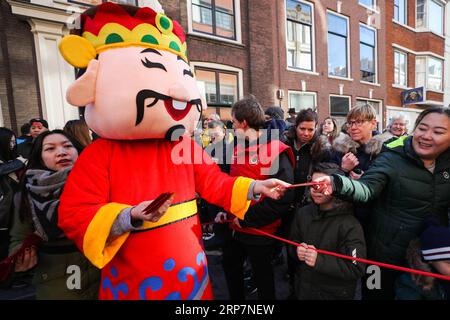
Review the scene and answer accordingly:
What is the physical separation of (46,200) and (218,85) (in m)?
7.39

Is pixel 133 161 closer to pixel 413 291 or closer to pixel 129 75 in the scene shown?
pixel 129 75

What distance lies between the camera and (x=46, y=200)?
1.54 metres

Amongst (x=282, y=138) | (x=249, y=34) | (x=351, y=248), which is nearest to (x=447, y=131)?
(x=351, y=248)

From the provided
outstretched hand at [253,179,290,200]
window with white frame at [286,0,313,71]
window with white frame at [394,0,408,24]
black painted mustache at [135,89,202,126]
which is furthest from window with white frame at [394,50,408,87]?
black painted mustache at [135,89,202,126]

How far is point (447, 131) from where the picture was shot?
4.95 feet

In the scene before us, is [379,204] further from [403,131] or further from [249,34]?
[249,34]

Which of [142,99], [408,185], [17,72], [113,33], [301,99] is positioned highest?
[17,72]

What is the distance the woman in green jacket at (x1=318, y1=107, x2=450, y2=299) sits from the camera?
1545mm

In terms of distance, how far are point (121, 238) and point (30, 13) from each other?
19.8ft

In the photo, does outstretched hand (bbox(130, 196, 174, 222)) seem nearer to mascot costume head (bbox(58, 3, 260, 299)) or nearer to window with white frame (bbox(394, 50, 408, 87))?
mascot costume head (bbox(58, 3, 260, 299))

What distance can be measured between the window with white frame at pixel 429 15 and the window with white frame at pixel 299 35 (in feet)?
28.5

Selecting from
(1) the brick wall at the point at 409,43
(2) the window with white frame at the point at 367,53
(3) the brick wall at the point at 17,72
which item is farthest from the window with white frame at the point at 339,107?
(3) the brick wall at the point at 17,72

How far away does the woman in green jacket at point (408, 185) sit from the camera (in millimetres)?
1545

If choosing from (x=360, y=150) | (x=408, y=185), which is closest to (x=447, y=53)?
(x=360, y=150)
